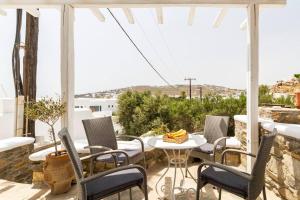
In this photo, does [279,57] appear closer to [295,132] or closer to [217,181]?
[295,132]

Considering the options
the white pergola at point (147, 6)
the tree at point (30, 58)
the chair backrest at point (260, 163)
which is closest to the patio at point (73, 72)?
the white pergola at point (147, 6)

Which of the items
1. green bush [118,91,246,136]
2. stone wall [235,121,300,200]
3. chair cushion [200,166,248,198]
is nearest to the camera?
chair cushion [200,166,248,198]

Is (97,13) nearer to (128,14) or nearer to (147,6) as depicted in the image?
(128,14)

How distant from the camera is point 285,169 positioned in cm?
247

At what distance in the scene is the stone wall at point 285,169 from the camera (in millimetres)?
2268

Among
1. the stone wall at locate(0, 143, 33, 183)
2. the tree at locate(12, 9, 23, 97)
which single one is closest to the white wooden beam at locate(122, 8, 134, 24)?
the stone wall at locate(0, 143, 33, 183)

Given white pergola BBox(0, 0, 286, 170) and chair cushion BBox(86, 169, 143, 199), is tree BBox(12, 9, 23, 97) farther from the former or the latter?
chair cushion BBox(86, 169, 143, 199)

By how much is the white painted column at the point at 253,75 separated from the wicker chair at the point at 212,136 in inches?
12.8

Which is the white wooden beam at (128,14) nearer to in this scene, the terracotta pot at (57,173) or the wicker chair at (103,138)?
the wicker chair at (103,138)

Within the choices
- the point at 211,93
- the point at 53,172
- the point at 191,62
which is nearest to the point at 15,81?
the point at 53,172

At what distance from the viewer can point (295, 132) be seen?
225 cm

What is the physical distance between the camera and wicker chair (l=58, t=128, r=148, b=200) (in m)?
1.69

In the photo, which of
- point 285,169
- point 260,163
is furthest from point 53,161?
point 285,169

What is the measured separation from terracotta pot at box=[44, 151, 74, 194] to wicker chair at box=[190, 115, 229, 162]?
1624mm
